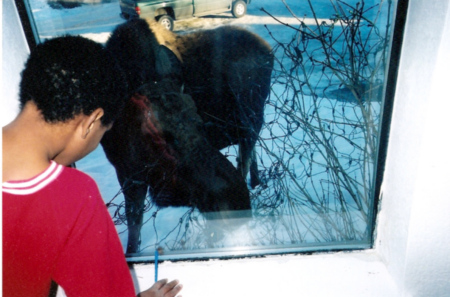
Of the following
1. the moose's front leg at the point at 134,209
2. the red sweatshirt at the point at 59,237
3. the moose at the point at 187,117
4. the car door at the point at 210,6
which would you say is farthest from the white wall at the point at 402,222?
the car door at the point at 210,6

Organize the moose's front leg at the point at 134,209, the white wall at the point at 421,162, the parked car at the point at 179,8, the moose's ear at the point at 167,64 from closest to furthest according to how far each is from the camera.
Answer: the white wall at the point at 421,162 → the parked car at the point at 179,8 → the moose's ear at the point at 167,64 → the moose's front leg at the point at 134,209

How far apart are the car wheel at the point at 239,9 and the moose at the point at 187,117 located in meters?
0.06

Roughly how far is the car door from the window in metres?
0.03

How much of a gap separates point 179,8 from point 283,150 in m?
0.79

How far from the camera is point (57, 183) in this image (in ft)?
2.43

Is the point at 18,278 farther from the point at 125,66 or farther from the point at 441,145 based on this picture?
the point at 441,145

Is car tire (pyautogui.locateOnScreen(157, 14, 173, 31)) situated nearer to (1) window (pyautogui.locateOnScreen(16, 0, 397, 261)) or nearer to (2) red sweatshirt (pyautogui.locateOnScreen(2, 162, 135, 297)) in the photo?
(1) window (pyautogui.locateOnScreen(16, 0, 397, 261))

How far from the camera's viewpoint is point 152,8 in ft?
4.18

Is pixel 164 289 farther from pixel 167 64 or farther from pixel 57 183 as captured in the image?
pixel 167 64

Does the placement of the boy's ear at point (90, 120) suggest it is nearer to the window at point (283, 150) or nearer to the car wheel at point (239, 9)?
the window at point (283, 150)

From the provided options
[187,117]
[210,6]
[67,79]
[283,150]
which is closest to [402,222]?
[283,150]

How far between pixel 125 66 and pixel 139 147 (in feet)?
1.33

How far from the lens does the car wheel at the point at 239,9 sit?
4.15 feet

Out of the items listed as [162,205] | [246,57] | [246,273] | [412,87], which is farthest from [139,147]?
[412,87]
